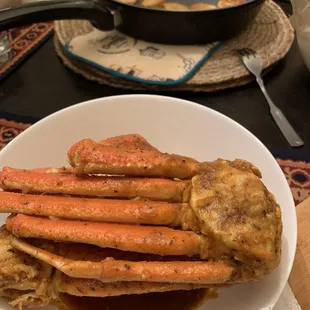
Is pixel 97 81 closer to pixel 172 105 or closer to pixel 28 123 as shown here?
pixel 28 123

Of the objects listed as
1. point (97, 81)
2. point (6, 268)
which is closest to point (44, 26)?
point (97, 81)

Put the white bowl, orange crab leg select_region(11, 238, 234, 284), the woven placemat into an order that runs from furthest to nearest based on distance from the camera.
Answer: the woven placemat → the white bowl → orange crab leg select_region(11, 238, 234, 284)

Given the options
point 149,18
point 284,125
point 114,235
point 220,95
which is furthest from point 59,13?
point 114,235

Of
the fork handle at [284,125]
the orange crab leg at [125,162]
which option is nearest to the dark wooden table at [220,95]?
the fork handle at [284,125]

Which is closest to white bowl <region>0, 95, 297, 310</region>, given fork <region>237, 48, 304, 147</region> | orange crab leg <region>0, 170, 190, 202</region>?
orange crab leg <region>0, 170, 190, 202</region>

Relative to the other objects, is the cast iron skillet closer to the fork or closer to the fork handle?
the fork

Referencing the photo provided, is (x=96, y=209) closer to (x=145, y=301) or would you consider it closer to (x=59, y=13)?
(x=145, y=301)
